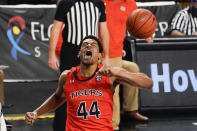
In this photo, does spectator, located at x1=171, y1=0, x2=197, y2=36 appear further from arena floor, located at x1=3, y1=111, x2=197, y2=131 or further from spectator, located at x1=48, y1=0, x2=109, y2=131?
spectator, located at x1=48, y1=0, x2=109, y2=131

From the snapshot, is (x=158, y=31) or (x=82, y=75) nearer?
(x=82, y=75)

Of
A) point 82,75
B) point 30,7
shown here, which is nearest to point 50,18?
point 30,7

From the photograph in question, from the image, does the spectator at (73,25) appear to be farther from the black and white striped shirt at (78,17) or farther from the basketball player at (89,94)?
the basketball player at (89,94)

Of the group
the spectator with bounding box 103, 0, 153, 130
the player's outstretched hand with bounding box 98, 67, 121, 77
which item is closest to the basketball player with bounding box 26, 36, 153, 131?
the player's outstretched hand with bounding box 98, 67, 121, 77

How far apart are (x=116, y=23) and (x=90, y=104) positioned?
8.68ft

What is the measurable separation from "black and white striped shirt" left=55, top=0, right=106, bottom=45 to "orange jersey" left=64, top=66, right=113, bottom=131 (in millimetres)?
1563

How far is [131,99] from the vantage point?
827 cm

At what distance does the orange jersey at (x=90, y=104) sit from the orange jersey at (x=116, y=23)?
2354 millimetres

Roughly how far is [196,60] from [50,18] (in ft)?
16.7

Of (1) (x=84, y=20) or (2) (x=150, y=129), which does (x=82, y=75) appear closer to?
(1) (x=84, y=20)

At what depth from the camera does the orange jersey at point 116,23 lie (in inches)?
278

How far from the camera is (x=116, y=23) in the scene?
7141 mm

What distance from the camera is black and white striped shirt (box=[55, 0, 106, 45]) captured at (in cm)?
619

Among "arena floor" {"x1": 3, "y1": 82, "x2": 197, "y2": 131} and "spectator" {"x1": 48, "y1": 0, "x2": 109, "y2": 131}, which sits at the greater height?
"spectator" {"x1": 48, "y1": 0, "x2": 109, "y2": 131}
